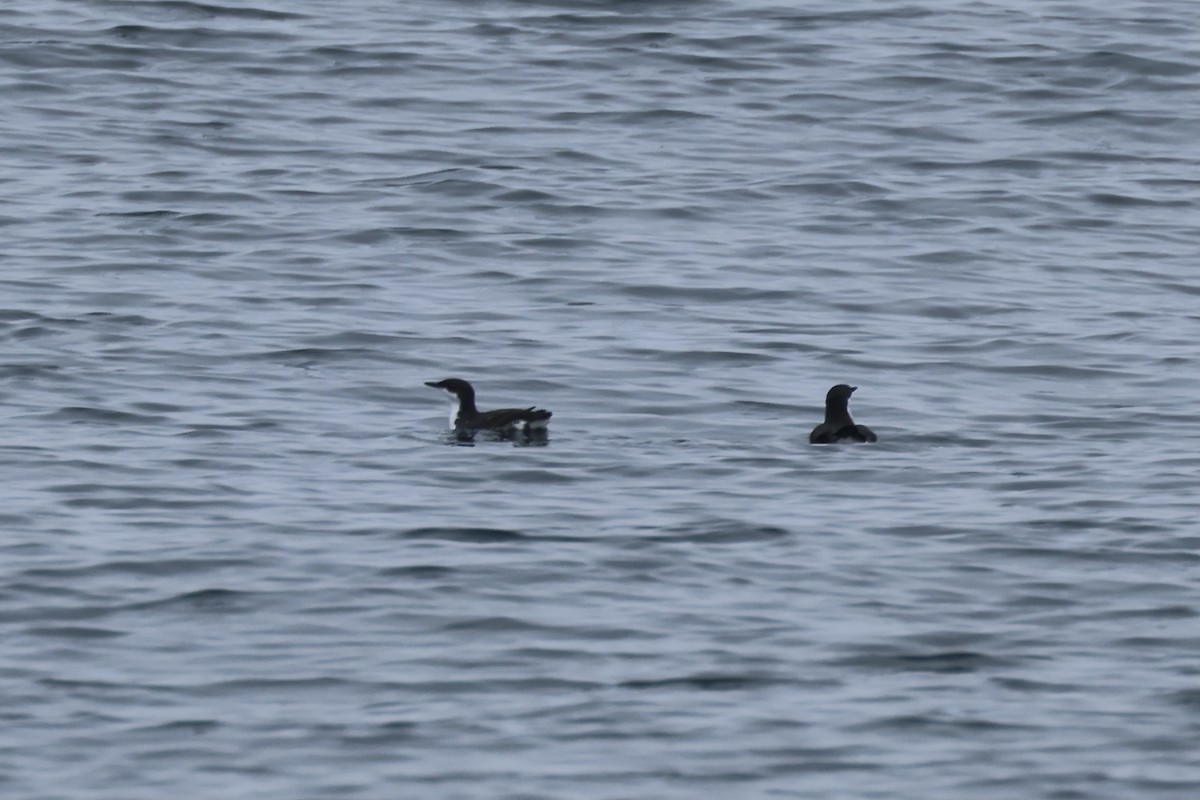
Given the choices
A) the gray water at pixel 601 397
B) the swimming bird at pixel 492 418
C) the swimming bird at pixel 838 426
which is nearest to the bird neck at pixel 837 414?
the swimming bird at pixel 838 426

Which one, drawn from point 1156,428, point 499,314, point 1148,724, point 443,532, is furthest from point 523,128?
point 1148,724

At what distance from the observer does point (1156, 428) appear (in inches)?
612

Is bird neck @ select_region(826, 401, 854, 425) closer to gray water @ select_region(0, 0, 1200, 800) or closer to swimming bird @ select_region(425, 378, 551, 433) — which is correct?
gray water @ select_region(0, 0, 1200, 800)

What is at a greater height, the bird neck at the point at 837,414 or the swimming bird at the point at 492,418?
the bird neck at the point at 837,414

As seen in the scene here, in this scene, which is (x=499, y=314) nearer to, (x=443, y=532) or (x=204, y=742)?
(x=443, y=532)

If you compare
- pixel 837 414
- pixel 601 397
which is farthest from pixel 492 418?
pixel 837 414

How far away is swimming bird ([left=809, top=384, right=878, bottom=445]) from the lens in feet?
48.5

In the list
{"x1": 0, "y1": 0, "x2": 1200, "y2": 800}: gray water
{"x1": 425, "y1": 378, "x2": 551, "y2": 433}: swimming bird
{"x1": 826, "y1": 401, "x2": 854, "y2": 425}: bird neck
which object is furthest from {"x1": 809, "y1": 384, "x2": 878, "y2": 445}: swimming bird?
{"x1": 425, "y1": 378, "x2": 551, "y2": 433}: swimming bird

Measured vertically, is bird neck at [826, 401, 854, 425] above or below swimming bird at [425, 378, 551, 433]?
above

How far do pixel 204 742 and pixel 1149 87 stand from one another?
19.5 meters

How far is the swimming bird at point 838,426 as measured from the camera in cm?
1479

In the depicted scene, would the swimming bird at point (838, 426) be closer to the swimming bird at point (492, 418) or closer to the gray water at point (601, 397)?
the gray water at point (601, 397)

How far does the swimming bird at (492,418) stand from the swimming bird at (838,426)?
5.13 ft

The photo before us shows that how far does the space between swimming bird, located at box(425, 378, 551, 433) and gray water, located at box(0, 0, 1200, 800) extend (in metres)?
0.20
